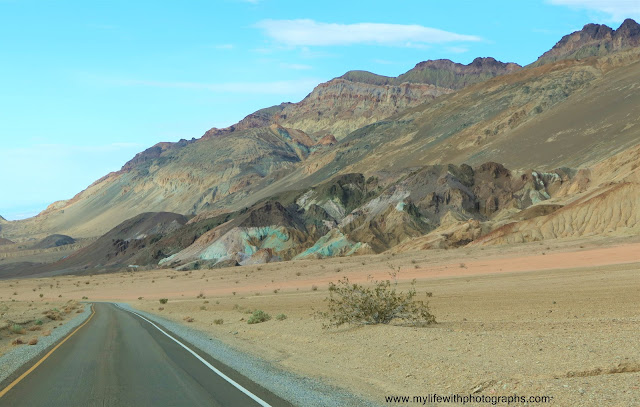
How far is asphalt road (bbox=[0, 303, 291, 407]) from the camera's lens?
10.3m

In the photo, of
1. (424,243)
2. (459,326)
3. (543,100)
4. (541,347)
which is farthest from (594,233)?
(543,100)

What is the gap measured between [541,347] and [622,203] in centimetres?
5678

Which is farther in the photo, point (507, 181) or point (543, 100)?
point (543, 100)

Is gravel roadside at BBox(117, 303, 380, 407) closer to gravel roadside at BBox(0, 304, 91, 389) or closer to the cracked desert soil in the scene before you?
the cracked desert soil

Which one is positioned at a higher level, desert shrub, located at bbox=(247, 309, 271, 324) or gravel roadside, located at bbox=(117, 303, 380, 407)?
gravel roadside, located at bbox=(117, 303, 380, 407)

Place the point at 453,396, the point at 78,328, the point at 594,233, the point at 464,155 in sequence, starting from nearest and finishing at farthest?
the point at 453,396 → the point at 78,328 → the point at 594,233 → the point at 464,155

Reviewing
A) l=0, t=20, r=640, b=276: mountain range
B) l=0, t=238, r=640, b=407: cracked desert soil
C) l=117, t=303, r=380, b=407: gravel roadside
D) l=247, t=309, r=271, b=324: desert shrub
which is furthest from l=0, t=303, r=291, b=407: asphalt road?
l=0, t=20, r=640, b=276: mountain range

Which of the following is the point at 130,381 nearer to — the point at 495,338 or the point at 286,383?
the point at 286,383

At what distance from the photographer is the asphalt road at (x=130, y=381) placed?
33.7ft

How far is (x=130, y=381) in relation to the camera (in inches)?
476

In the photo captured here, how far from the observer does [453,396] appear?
403 inches

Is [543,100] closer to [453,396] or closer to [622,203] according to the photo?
[622,203]

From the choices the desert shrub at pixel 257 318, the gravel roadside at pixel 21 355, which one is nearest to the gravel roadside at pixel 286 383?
the gravel roadside at pixel 21 355

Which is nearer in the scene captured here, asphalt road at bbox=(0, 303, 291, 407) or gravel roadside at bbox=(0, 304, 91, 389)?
asphalt road at bbox=(0, 303, 291, 407)
